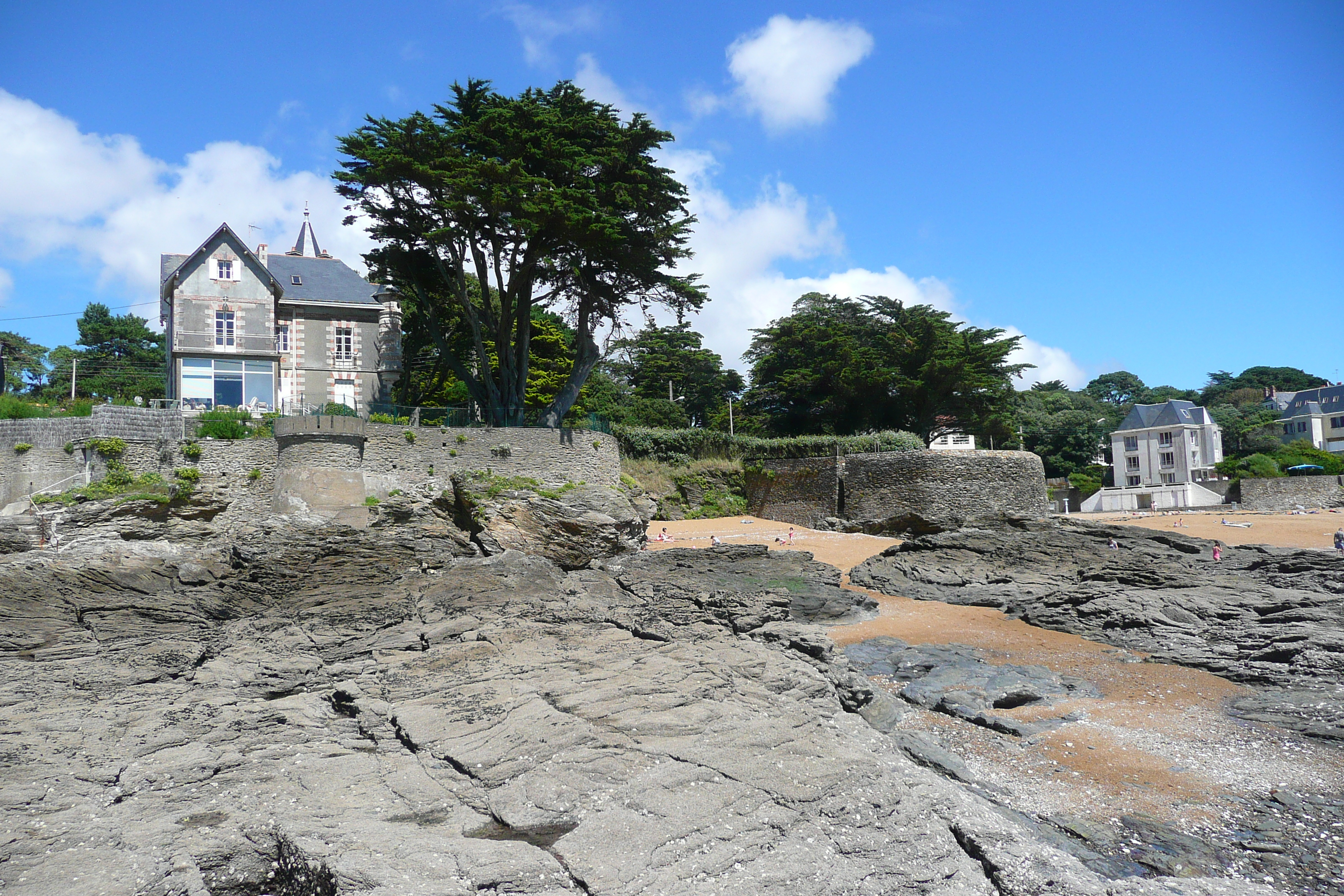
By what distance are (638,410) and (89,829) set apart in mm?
33868

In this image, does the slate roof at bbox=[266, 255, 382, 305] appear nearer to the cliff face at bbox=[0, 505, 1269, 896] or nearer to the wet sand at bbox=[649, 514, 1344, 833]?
the cliff face at bbox=[0, 505, 1269, 896]

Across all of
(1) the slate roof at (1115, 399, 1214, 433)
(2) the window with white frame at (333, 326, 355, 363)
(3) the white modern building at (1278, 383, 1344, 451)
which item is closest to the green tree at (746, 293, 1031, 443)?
(2) the window with white frame at (333, 326, 355, 363)

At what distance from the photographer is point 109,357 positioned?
47.7m

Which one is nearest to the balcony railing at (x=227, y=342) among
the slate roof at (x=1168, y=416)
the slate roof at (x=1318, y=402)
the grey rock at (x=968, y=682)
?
the grey rock at (x=968, y=682)

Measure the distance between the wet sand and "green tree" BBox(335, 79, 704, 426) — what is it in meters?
13.8

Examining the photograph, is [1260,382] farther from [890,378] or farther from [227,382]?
[227,382]

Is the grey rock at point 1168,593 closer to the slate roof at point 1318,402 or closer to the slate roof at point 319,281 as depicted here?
the slate roof at point 319,281

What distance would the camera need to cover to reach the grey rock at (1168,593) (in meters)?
10.4

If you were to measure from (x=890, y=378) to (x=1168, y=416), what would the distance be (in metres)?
36.9

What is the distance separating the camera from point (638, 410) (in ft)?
128

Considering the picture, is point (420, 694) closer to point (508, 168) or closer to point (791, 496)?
point (508, 168)

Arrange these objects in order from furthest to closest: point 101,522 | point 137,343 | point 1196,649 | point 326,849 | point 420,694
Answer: point 137,343
point 101,522
point 1196,649
point 420,694
point 326,849

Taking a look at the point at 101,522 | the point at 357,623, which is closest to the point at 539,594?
the point at 357,623

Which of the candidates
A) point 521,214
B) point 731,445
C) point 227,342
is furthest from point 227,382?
point 731,445
